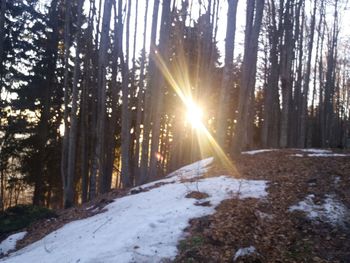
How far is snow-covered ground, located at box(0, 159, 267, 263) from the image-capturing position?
6.41 meters

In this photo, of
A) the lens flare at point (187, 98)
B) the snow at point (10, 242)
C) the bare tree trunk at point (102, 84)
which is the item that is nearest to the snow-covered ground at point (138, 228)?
the snow at point (10, 242)

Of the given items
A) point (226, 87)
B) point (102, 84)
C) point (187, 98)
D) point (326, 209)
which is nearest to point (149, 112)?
point (102, 84)

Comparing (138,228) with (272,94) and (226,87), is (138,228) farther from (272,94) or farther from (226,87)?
(272,94)

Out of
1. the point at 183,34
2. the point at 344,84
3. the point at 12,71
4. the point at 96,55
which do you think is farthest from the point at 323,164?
the point at 344,84

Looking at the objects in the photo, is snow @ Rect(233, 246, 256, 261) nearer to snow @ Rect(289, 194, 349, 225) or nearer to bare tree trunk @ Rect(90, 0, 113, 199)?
snow @ Rect(289, 194, 349, 225)

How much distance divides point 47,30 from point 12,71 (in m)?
3.42

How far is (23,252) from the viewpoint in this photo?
8062 millimetres

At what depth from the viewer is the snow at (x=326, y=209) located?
7.28 meters

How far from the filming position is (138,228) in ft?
23.6

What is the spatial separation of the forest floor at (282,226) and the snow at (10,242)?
16.2 ft

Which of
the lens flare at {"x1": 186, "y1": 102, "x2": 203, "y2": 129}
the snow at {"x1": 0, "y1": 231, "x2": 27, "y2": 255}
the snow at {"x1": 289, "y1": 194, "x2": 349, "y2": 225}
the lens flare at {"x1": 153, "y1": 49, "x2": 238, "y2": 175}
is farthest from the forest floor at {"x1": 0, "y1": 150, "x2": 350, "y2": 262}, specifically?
the lens flare at {"x1": 186, "y1": 102, "x2": 203, "y2": 129}

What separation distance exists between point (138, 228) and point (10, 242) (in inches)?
175

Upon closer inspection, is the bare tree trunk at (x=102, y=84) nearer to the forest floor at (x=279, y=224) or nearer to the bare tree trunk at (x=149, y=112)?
the bare tree trunk at (x=149, y=112)

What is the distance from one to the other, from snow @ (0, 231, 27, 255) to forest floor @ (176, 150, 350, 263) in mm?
4940
